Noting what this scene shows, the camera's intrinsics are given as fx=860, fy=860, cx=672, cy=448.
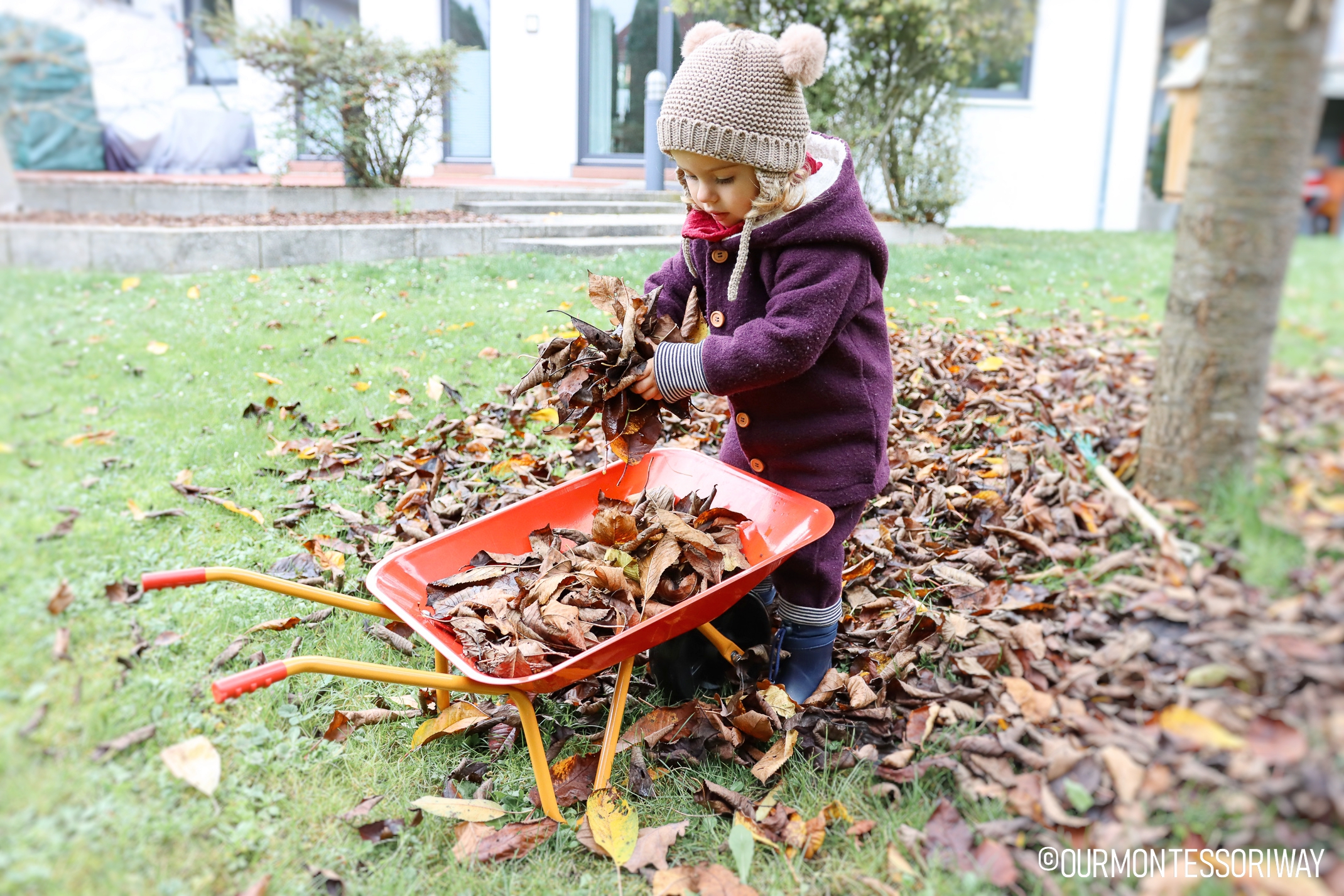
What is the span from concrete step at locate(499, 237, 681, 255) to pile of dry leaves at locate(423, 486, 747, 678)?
16.2ft

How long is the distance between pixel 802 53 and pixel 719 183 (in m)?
0.33

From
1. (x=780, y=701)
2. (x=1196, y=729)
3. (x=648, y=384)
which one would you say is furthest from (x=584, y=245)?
(x=1196, y=729)

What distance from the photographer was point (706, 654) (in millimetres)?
2273

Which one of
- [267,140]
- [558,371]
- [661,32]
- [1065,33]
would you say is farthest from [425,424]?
[661,32]

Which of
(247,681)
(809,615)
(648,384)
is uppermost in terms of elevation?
(648,384)

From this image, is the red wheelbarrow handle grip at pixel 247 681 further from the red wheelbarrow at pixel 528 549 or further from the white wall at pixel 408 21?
the white wall at pixel 408 21

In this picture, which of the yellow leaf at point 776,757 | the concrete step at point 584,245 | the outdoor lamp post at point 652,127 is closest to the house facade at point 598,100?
the outdoor lamp post at point 652,127

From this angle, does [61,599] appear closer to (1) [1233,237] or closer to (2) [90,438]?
(2) [90,438]

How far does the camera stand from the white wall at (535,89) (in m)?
6.38

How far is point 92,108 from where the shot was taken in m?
1.21

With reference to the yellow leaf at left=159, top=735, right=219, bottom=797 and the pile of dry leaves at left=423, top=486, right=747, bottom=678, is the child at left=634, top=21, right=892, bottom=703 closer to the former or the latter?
the pile of dry leaves at left=423, top=486, right=747, bottom=678

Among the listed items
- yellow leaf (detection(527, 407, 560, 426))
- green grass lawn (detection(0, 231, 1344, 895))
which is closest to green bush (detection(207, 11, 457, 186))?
green grass lawn (detection(0, 231, 1344, 895))

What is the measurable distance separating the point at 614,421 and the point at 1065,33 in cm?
568

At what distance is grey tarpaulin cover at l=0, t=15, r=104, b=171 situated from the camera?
1002 millimetres
